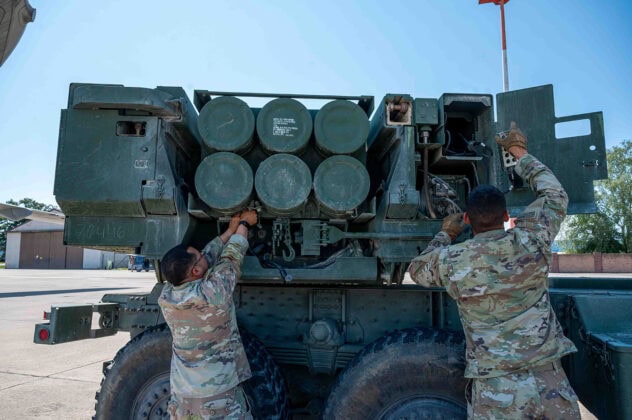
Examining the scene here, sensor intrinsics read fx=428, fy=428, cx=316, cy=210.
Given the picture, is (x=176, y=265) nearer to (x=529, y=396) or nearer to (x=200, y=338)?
(x=200, y=338)

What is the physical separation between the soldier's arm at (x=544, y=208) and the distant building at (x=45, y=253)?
165 ft

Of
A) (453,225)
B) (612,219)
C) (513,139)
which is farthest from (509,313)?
(612,219)

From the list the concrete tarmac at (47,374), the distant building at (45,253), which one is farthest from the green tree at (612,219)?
the distant building at (45,253)

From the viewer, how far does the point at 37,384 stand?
5461mm

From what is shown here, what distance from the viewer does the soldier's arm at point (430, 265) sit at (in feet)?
7.96

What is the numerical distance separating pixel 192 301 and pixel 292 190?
924mm

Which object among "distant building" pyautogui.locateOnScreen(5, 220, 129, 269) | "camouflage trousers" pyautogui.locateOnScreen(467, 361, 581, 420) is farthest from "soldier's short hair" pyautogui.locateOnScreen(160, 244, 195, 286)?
"distant building" pyautogui.locateOnScreen(5, 220, 129, 269)

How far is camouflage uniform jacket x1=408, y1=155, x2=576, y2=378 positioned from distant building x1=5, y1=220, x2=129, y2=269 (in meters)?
50.1

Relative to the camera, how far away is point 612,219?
3459cm

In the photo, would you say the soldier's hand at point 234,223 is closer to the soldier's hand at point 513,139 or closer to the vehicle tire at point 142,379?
the vehicle tire at point 142,379

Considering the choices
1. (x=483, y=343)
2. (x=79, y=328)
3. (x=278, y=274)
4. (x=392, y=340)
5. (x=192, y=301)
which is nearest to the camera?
(x=483, y=343)

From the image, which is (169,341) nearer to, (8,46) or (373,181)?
(373,181)

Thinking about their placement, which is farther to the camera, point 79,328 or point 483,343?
point 79,328

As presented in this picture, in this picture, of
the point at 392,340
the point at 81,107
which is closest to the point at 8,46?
the point at 81,107
